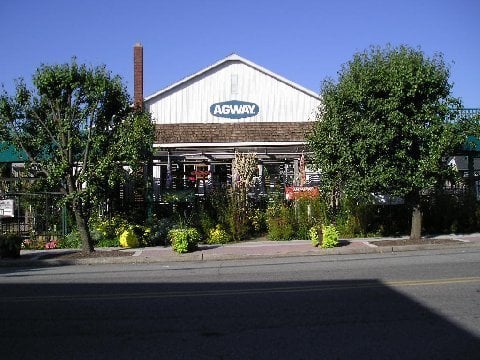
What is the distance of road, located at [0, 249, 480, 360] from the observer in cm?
536

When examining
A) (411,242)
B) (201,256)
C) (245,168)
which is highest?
(245,168)

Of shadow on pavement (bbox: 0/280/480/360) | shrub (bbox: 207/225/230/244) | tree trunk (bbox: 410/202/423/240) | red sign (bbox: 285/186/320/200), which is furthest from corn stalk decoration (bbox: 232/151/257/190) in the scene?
shadow on pavement (bbox: 0/280/480/360)

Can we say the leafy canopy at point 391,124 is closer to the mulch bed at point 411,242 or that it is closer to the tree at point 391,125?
the tree at point 391,125

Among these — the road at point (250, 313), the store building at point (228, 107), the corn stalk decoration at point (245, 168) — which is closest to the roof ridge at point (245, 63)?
the store building at point (228, 107)

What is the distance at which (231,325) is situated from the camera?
6270 millimetres

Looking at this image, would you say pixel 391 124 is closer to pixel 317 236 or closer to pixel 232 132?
pixel 317 236

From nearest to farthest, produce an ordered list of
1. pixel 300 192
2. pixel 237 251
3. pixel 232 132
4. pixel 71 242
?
pixel 237 251 → pixel 71 242 → pixel 300 192 → pixel 232 132

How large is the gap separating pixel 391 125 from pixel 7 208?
439 inches

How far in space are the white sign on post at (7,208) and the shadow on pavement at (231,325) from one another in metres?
7.56

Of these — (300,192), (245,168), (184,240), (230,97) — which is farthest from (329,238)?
(230,97)

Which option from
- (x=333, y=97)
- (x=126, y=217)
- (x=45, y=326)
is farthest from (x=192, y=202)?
(x=45, y=326)

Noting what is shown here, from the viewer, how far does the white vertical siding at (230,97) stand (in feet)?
72.9

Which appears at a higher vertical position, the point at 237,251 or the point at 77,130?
the point at 77,130

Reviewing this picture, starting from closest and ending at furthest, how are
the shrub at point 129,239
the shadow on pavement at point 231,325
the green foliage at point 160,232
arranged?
the shadow on pavement at point 231,325
the shrub at point 129,239
the green foliage at point 160,232
